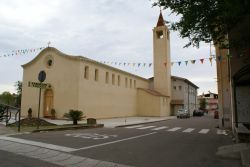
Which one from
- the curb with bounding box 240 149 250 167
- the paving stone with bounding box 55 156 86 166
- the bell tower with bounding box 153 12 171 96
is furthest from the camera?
the bell tower with bounding box 153 12 171 96

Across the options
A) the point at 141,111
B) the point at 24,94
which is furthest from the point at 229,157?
the point at 141,111

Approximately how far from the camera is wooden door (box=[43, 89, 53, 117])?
29578mm

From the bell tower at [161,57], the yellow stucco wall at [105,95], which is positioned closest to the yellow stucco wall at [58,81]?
the yellow stucco wall at [105,95]

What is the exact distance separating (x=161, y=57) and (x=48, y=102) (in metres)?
23.6

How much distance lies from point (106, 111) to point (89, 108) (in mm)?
4511

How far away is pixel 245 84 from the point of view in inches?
550

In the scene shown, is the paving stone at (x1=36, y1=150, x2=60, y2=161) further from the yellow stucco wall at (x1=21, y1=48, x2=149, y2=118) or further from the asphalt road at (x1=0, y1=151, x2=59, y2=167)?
the yellow stucco wall at (x1=21, y1=48, x2=149, y2=118)

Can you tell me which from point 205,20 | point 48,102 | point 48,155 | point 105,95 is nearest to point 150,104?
point 105,95

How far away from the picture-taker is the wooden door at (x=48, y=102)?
97.0ft

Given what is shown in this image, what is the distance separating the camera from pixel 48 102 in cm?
2981

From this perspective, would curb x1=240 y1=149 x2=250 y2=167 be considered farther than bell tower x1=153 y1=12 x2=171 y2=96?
No

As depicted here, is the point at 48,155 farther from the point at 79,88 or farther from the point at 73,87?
Result: the point at 73,87

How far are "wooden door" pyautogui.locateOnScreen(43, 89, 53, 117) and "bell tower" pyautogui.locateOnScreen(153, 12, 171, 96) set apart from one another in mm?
22888

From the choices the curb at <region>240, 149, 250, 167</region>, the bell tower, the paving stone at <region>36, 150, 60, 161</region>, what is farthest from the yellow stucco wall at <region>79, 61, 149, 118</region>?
the curb at <region>240, 149, 250, 167</region>
